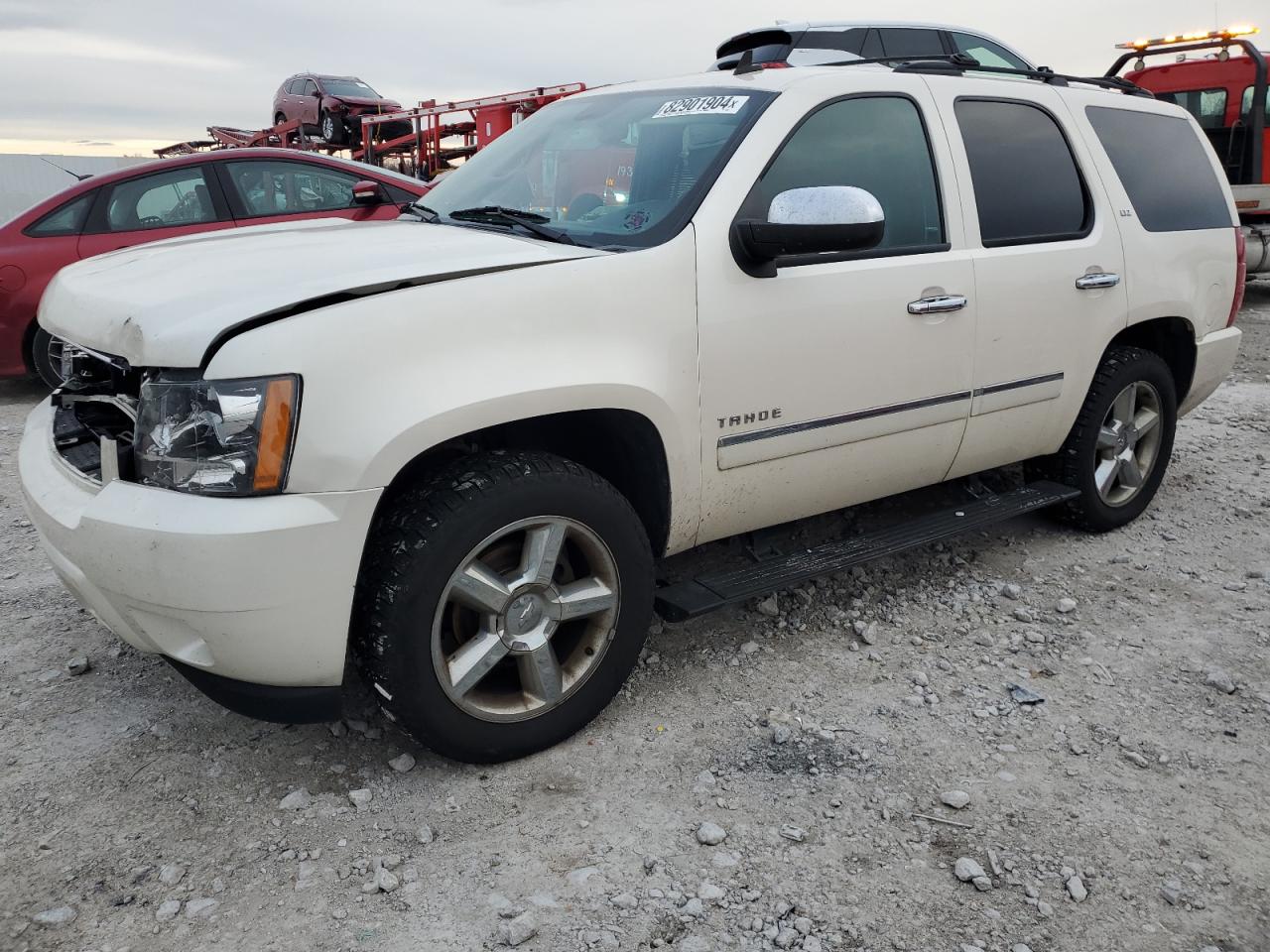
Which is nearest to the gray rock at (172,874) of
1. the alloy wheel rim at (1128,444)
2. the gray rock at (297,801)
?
the gray rock at (297,801)

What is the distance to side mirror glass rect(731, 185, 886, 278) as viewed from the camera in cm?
282

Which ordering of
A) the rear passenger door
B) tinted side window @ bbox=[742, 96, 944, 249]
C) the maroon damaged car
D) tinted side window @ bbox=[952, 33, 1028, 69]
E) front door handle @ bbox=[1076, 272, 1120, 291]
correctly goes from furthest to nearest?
the maroon damaged car
tinted side window @ bbox=[952, 33, 1028, 69]
front door handle @ bbox=[1076, 272, 1120, 291]
the rear passenger door
tinted side window @ bbox=[742, 96, 944, 249]

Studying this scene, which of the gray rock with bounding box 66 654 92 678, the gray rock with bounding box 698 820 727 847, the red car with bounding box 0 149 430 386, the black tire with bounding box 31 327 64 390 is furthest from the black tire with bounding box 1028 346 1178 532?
the black tire with bounding box 31 327 64 390

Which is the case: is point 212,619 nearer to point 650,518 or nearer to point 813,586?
point 650,518

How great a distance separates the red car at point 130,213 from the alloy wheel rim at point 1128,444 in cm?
460

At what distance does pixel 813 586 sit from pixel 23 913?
2.68 metres

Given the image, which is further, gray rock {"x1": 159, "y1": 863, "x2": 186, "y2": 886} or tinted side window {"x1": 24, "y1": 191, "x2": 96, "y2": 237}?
tinted side window {"x1": 24, "y1": 191, "x2": 96, "y2": 237}

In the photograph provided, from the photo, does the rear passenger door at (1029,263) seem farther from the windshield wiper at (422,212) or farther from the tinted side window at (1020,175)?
the windshield wiper at (422,212)

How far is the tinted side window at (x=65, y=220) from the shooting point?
23.1 feet

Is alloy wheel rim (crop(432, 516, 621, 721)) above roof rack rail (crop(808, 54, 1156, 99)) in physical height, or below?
below

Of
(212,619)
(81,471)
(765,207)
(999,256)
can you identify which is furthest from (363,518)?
(999,256)

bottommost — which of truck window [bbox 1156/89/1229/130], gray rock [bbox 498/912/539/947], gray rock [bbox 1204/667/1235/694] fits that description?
gray rock [bbox 1204/667/1235/694]

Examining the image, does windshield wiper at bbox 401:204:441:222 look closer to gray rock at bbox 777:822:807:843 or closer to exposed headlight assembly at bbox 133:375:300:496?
exposed headlight assembly at bbox 133:375:300:496

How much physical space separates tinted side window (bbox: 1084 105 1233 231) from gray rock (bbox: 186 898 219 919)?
4.09 meters
